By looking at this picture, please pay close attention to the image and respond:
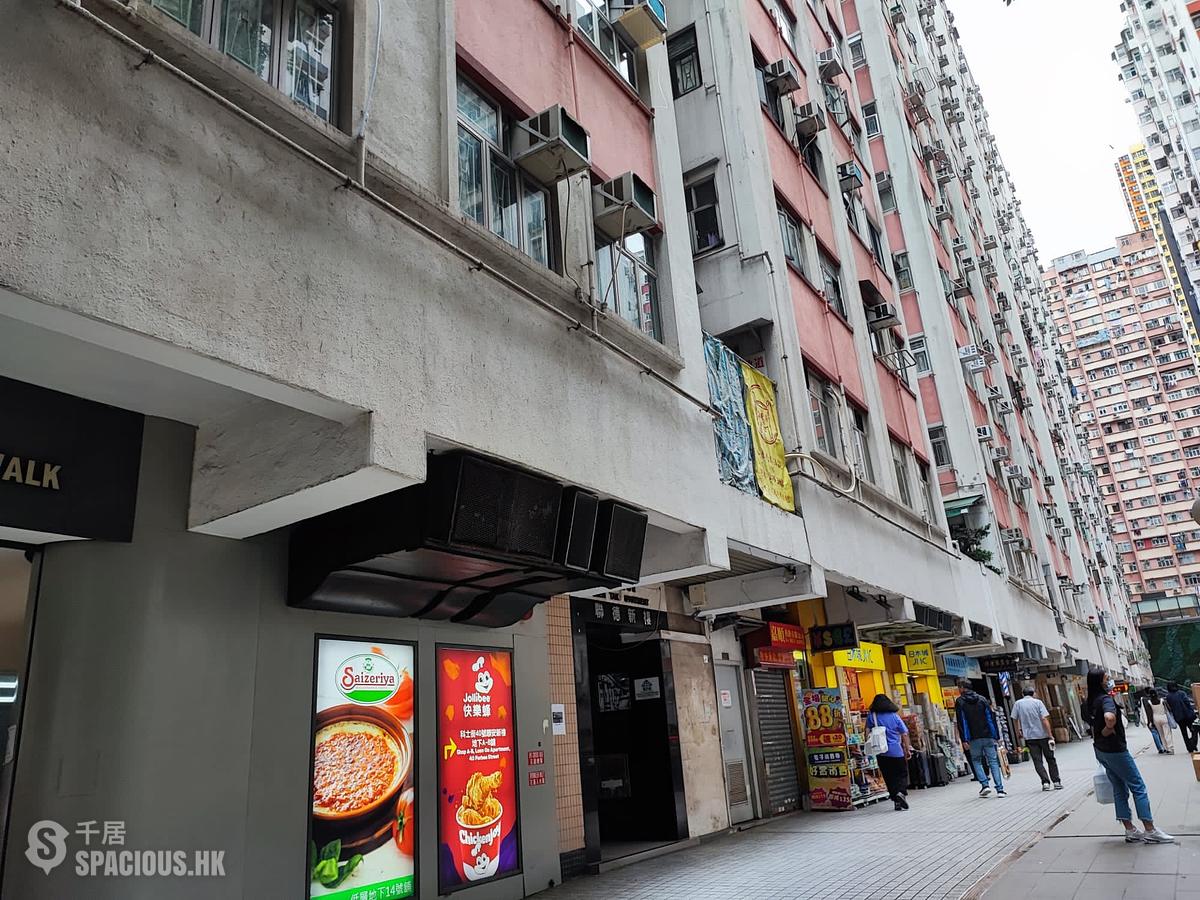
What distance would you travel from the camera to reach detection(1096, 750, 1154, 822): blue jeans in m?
8.31

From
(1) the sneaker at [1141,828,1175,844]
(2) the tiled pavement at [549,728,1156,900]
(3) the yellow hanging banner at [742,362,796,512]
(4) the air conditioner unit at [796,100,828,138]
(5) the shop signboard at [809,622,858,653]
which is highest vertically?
(4) the air conditioner unit at [796,100,828,138]

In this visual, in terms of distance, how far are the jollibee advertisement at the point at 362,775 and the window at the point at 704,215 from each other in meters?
9.63

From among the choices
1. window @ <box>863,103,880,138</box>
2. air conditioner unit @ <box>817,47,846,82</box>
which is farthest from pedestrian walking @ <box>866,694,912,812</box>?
window @ <box>863,103,880,138</box>

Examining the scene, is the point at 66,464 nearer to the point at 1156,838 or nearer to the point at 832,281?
the point at 1156,838

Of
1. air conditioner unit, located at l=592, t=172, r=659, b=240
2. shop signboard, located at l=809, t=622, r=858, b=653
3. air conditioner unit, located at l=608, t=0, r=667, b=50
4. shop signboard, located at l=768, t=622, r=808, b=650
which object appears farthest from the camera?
shop signboard, located at l=809, t=622, r=858, b=653

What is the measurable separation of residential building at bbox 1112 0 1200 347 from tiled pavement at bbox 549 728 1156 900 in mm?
79650

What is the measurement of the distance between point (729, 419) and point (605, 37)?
17.4ft

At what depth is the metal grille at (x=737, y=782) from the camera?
12891 millimetres

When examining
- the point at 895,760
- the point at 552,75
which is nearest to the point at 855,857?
the point at 895,760

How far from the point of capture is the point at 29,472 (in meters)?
5.24

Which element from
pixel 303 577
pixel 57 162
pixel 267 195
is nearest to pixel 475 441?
pixel 303 577

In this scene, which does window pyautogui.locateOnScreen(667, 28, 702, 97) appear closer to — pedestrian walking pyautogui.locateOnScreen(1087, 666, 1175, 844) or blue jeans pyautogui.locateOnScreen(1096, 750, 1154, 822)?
pedestrian walking pyautogui.locateOnScreen(1087, 666, 1175, 844)

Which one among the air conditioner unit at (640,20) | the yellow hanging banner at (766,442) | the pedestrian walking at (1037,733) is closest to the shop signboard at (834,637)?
the pedestrian walking at (1037,733)

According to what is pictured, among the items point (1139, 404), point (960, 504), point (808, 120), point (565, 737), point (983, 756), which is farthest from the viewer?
point (1139, 404)
